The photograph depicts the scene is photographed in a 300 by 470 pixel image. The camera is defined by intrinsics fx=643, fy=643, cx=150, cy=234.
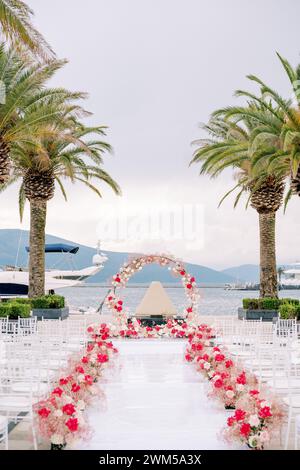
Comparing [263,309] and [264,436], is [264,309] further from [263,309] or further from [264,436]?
[264,436]

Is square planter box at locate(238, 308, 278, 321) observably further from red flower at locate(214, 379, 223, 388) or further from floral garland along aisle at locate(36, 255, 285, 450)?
red flower at locate(214, 379, 223, 388)

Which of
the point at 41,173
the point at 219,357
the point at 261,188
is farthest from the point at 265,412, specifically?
the point at 41,173

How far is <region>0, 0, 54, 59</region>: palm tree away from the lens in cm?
1353

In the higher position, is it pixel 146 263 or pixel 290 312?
pixel 146 263

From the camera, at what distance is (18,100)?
18672 mm

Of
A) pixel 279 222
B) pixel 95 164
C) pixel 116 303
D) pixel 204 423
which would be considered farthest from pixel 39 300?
pixel 279 222

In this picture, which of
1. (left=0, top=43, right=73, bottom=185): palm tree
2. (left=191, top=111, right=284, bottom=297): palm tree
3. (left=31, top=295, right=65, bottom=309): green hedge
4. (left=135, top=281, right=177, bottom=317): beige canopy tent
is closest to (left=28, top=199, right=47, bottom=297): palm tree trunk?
(left=31, top=295, right=65, bottom=309): green hedge

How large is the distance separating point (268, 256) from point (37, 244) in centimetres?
861

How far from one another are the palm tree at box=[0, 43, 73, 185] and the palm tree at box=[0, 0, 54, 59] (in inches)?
172

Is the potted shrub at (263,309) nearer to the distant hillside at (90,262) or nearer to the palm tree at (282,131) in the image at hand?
the palm tree at (282,131)

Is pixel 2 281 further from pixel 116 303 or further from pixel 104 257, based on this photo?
pixel 116 303

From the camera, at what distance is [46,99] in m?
22.7

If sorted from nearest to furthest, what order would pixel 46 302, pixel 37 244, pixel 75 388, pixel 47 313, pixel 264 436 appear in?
pixel 264 436
pixel 75 388
pixel 47 313
pixel 46 302
pixel 37 244

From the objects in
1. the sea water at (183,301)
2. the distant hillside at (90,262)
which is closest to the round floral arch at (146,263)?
the sea water at (183,301)
